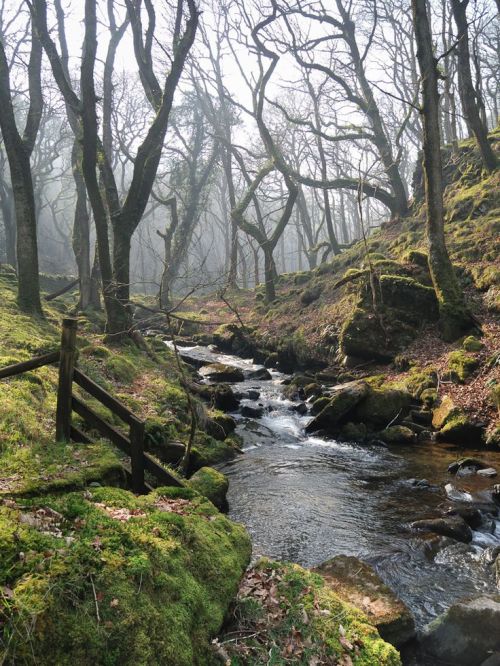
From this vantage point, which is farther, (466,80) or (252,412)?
(466,80)

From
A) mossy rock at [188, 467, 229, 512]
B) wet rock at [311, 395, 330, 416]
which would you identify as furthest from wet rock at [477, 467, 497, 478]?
wet rock at [311, 395, 330, 416]

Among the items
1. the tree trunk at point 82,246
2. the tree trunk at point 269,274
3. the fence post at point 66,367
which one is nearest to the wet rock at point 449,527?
the fence post at point 66,367

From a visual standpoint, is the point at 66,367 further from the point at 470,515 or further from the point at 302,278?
the point at 302,278

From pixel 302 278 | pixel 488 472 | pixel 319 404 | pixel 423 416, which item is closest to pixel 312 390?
pixel 319 404

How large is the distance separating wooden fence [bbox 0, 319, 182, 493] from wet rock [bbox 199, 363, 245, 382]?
10.6 meters

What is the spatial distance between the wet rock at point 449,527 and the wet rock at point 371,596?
1.70m

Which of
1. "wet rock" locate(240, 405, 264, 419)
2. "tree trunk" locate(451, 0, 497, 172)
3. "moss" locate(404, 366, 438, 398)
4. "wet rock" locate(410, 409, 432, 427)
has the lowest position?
"wet rock" locate(410, 409, 432, 427)

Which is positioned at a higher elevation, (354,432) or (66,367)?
(66,367)

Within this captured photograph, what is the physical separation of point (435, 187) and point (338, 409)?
6915 mm

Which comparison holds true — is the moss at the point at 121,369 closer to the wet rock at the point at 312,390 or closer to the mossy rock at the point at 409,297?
the wet rock at the point at 312,390

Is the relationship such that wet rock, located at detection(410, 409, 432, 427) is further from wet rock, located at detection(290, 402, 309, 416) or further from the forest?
wet rock, located at detection(290, 402, 309, 416)

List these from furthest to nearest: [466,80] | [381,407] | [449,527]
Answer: [466,80]
[381,407]
[449,527]

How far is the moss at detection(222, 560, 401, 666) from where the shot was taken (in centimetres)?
312

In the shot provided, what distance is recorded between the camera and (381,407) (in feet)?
35.8
